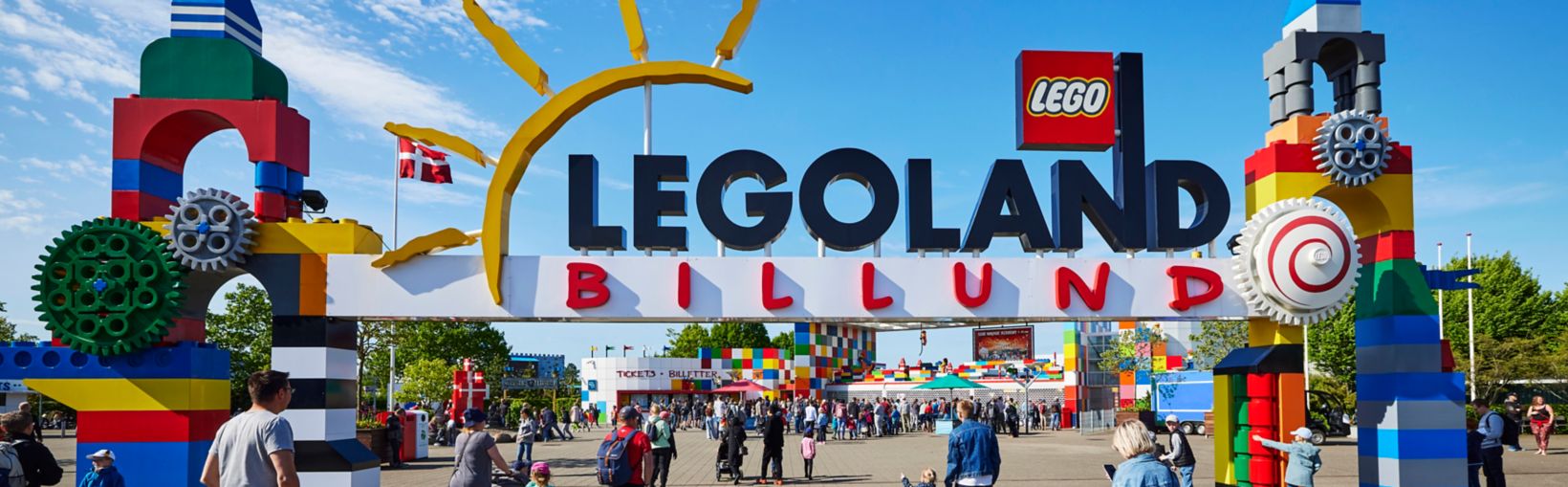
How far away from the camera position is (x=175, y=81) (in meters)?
11.9

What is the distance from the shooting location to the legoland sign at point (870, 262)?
40.1 feet

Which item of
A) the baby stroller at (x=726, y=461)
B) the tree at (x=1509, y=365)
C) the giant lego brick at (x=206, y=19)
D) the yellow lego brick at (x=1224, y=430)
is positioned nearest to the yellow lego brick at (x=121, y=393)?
the giant lego brick at (x=206, y=19)

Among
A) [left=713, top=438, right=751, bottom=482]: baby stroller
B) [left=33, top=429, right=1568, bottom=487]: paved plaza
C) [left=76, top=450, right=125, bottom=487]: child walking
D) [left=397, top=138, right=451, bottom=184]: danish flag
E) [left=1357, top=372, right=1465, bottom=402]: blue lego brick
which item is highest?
[left=397, top=138, right=451, bottom=184]: danish flag

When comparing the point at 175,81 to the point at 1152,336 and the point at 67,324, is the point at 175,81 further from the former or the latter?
the point at 1152,336

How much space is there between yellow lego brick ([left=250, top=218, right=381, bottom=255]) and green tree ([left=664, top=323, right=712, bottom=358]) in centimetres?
6344

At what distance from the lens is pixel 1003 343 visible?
231ft

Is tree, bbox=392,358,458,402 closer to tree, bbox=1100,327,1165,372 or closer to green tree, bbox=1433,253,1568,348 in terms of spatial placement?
tree, bbox=1100,327,1165,372

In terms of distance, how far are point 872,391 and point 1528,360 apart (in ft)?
79.4

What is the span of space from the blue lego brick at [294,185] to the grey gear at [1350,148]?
1114 cm

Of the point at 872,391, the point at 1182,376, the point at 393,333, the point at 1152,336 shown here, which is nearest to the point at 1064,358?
the point at 1152,336

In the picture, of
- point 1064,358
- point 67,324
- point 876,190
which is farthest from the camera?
point 1064,358

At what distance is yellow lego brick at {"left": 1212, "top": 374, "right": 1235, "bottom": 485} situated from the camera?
1324 cm

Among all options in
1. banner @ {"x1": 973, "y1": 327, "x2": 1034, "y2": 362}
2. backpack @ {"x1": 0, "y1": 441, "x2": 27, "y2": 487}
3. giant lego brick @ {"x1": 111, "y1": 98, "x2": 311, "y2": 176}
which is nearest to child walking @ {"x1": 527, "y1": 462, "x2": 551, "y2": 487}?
backpack @ {"x1": 0, "y1": 441, "x2": 27, "y2": 487}

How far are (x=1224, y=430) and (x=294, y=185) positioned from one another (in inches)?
427
